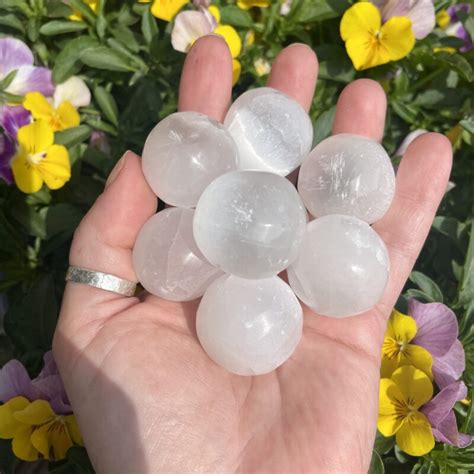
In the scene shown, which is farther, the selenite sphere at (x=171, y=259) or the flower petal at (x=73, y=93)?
the flower petal at (x=73, y=93)

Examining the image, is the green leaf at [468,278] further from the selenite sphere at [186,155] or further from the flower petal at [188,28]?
the flower petal at [188,28]

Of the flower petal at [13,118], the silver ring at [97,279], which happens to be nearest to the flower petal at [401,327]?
the silver ring at [97,279]

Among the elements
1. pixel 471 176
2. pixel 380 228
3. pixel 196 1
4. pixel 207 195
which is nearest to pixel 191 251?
pixel 207 195

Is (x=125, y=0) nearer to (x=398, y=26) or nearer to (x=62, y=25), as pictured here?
(x=62, y=25)

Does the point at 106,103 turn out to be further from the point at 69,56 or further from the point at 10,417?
the point at 10,417

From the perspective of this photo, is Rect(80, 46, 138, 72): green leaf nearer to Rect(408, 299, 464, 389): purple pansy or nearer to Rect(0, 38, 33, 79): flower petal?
Rect(0, 38, 33, 79): flower petal

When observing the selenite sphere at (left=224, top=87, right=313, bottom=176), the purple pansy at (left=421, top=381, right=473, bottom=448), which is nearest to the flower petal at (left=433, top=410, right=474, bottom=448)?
the purple pansy at (left=421, top=381, right=473, bottom=448)

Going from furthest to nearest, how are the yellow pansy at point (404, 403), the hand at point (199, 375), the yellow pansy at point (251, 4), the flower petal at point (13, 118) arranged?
the yellow pansy at point (251, 4) → the flower petal at point (13, 118) → the yellow pansy at point (404, 403) → the hand at point (199, 375)
